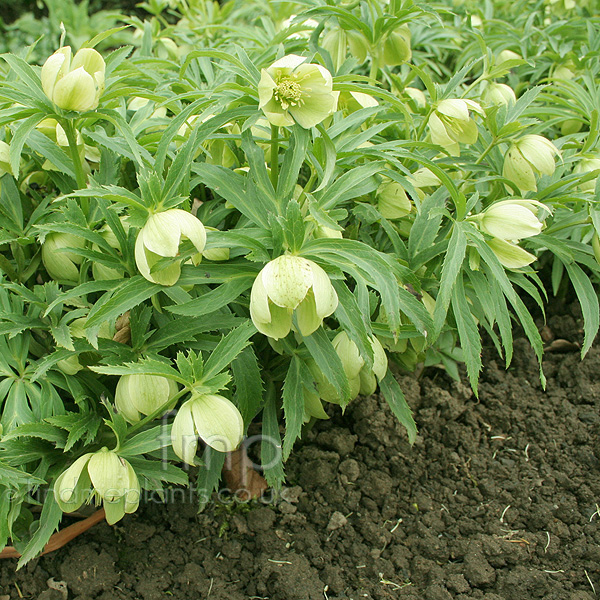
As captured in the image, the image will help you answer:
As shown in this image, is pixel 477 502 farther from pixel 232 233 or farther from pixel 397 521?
pixel 232 233

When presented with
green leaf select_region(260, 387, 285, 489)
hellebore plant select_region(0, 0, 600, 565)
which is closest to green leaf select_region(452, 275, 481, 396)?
hellebore plant select_region(0, 0, 600, 565)

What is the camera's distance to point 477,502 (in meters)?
1.21

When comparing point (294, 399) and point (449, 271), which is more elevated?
point (449, 271)

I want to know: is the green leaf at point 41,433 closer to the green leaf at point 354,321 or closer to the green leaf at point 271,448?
the green leaf at point 271,448

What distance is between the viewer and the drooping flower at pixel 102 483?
0.83 m

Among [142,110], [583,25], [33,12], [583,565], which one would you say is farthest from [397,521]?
[33,12]

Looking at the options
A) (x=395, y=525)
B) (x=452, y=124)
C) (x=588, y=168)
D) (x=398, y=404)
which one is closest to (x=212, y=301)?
(x=398, y=404)

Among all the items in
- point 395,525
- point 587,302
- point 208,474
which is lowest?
point 395,525

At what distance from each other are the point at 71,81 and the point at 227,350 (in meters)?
0.40

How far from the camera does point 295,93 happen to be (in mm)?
815

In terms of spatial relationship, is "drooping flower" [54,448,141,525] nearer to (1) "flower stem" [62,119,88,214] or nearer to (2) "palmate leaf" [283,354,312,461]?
(2) "palmate leaf" [283,354,312,461]

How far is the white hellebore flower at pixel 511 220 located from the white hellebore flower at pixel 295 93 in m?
0.27

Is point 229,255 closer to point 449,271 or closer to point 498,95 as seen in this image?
point 449,271

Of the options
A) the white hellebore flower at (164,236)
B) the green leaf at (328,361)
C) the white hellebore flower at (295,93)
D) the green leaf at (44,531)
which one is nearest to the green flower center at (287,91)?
the white hellebore flower at (295,93)
